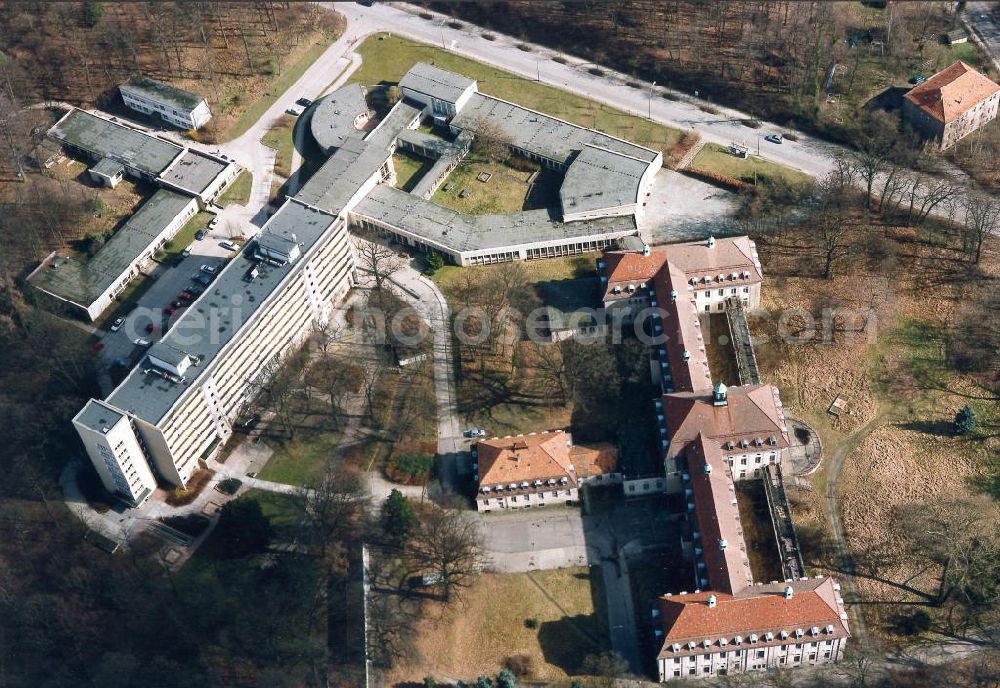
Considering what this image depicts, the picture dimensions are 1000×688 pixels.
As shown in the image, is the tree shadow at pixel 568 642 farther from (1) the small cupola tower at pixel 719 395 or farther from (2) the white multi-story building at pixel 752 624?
(1) the small cupola tower at pixel 719 395

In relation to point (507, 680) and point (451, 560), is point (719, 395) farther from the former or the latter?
point (507, 680)

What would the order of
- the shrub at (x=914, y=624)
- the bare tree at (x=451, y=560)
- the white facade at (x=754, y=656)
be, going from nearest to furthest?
1. the white facade at (x=754, y=656)
2. the shrub at (x=914, y=624)
3. the bare tree at (x=451, y=560)

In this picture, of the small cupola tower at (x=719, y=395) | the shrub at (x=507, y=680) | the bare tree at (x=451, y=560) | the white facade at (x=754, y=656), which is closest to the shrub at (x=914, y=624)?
the white facade at (x=754, y=656)

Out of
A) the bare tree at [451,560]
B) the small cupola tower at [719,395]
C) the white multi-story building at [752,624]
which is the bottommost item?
the white multi-story building at [752,624]

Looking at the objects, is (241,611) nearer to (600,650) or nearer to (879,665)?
(600,650)

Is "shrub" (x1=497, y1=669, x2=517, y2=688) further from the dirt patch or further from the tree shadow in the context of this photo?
the tree shadow

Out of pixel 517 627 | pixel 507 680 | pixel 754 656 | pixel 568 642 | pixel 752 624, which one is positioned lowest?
pixel 507 680

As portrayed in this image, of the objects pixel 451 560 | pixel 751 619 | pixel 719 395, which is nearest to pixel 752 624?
pixel 751 619

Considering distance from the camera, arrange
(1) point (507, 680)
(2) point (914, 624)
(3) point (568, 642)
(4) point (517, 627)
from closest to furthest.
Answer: (1) point (507, 680) → (2) point (914, 624) → (3) point (568, 642) → (4) point (517, 627)
